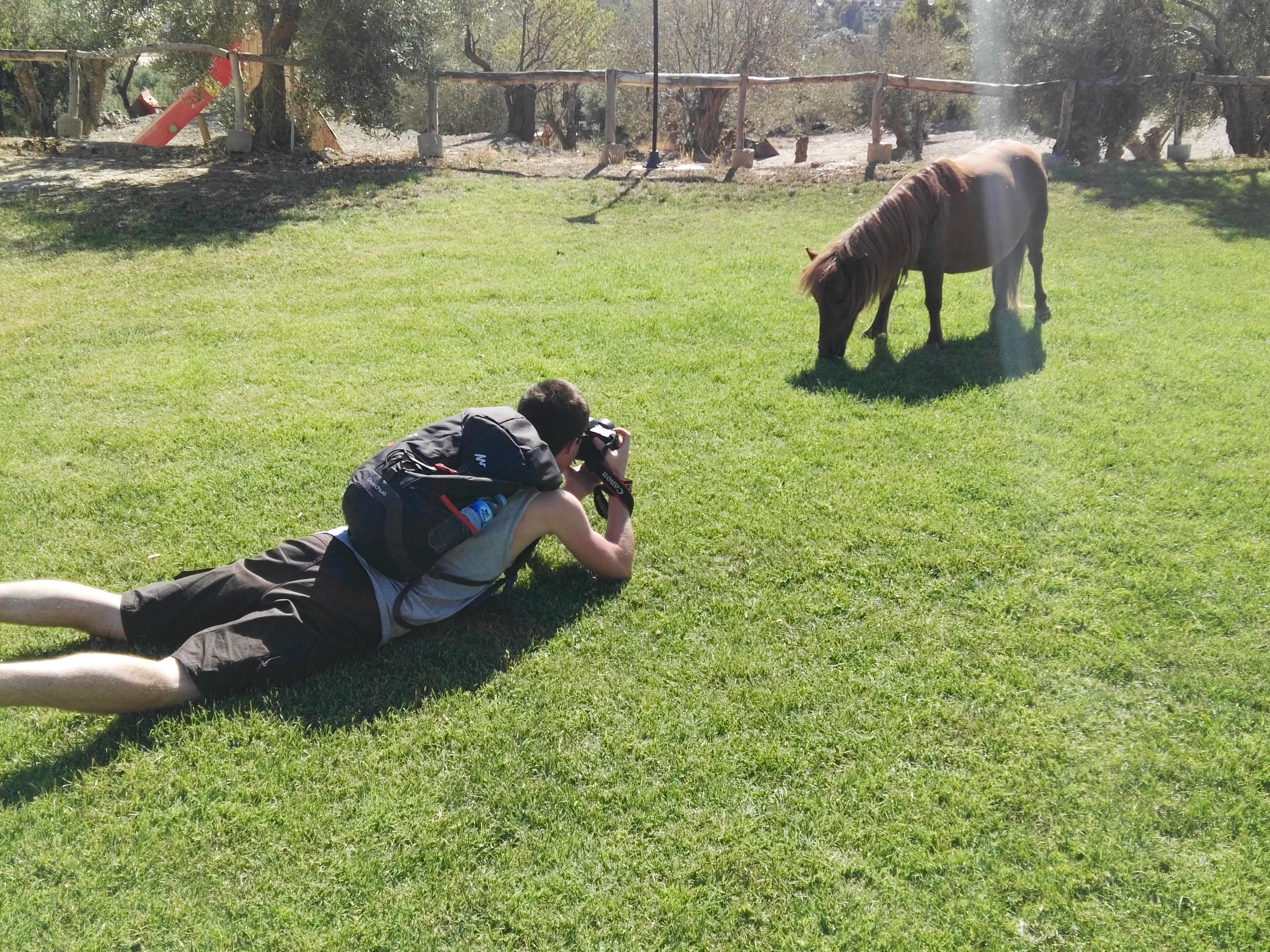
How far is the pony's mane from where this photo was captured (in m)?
6.87

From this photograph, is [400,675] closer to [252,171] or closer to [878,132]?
[252,171]

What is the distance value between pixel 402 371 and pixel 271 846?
4550 mm

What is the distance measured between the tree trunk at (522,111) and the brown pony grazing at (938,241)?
18.1 m

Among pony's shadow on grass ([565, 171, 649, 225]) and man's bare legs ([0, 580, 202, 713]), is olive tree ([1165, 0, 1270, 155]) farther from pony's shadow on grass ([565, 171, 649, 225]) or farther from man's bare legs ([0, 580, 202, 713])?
man's bare legs ([0, 580, 202, 713])

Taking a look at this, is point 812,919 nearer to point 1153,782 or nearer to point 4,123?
point 1153,782

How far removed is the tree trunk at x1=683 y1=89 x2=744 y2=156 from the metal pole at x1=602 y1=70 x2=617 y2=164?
438cm

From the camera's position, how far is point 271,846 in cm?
289

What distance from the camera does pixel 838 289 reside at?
6.85 m

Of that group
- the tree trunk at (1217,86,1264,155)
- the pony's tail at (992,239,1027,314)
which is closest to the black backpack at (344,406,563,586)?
the pony's tail at (992,239,1027,314)

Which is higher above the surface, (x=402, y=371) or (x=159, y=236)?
(x=159, y=236)

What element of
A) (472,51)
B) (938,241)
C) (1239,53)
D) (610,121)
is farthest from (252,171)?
(1239,53)

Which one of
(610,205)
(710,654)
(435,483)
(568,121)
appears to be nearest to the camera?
(435,483)

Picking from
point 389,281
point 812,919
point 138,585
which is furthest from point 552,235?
point 812,919

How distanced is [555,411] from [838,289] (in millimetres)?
3647
